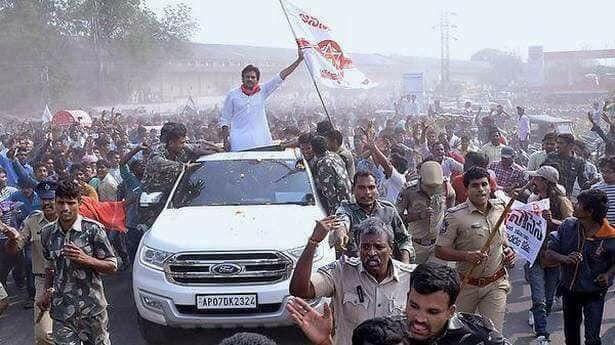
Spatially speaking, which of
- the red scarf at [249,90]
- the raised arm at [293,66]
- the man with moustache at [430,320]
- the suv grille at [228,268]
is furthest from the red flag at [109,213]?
the man with moustache at [430,320]

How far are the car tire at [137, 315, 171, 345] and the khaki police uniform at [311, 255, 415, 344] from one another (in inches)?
108

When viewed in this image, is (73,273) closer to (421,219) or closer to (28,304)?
(421,219)

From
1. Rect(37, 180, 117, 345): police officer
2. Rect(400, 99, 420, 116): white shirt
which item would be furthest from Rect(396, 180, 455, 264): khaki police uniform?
Rect(400, 99, 420, 116): white shirt

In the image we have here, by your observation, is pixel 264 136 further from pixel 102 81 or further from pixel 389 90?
pixel 389 90

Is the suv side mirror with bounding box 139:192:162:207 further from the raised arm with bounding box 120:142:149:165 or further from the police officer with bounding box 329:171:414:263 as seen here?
the police officer with bounding box 329:171:414:263

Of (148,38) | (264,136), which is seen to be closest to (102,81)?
(148,38)

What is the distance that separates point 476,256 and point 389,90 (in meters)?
59.9

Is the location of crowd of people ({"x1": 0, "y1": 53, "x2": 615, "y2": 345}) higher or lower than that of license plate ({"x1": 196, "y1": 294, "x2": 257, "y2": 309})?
higher

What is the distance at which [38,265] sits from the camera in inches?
209

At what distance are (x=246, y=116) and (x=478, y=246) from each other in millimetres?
4310

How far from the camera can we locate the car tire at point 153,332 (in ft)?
18.8

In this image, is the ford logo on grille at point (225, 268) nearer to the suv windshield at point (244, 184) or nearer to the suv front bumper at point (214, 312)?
the suv front bumper at point (214, 312)

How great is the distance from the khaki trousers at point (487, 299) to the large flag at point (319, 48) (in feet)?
11.6

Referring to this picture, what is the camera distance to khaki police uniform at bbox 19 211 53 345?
15.4 ft
